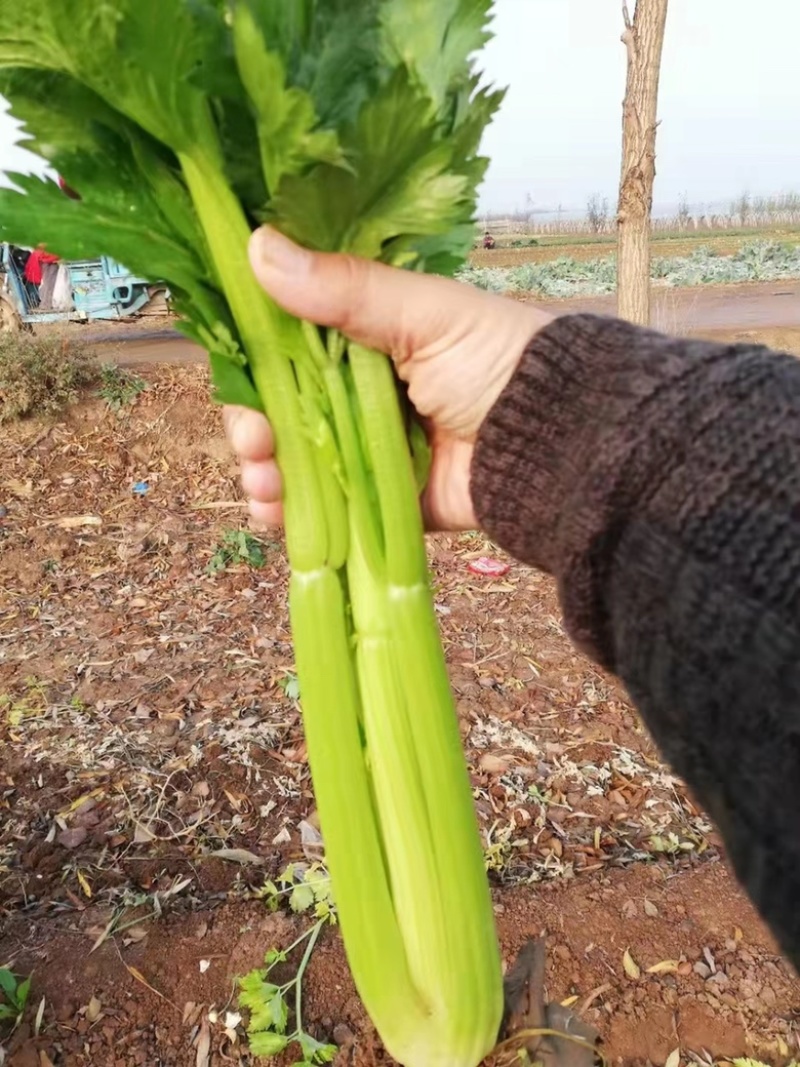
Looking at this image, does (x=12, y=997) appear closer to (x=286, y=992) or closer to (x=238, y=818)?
(x=286, y=992)

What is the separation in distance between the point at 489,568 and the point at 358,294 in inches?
169

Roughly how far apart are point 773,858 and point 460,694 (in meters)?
3.16

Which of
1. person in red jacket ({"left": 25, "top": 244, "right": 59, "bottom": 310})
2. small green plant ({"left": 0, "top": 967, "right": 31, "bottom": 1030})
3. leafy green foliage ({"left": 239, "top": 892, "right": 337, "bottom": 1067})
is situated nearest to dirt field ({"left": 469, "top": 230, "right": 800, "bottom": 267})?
person in red jacket ({"left": 25, "top": 244, "right": 59, "bottom": 310})

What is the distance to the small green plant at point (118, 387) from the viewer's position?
314 inches

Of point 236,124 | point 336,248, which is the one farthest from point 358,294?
point 236,124

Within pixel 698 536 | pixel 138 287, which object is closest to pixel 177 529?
pixel 698 536

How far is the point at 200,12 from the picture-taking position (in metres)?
1.15

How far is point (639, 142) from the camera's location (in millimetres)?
5758

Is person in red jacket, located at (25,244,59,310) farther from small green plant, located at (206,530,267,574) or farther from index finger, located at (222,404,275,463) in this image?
index finger, located at (222,404,275,463)

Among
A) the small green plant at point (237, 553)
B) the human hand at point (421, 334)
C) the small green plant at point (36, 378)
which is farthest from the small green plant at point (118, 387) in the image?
the human hand at point (421, 334)

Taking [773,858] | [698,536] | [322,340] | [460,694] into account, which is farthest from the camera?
[460,694]

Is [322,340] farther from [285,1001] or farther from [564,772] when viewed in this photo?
[564,772]

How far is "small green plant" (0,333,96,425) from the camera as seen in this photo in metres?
A: 7.66

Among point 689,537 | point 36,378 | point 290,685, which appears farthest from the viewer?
point 36,378
